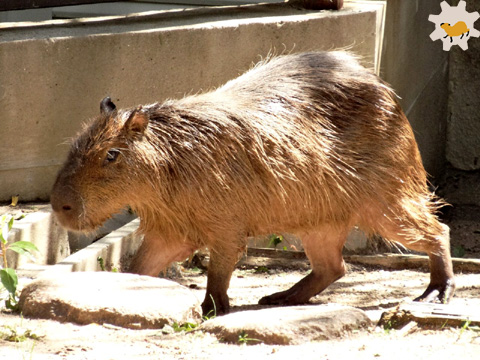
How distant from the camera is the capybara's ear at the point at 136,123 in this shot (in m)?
4.25

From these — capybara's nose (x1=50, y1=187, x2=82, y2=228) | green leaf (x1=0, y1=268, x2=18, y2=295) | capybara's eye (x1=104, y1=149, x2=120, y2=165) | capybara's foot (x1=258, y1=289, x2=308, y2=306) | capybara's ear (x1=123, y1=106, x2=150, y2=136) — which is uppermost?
capybara's ear (x1=123, y1=106, x2=150, y2=136)

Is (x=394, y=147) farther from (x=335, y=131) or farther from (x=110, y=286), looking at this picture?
(x=110, y=286)

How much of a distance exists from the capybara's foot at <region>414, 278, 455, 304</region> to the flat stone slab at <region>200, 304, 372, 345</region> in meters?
1.12

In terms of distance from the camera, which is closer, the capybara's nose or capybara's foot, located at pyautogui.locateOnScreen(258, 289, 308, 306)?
the capybara's nose

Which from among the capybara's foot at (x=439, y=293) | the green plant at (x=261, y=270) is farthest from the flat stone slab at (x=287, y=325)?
the green plant at (x=261, y=270)

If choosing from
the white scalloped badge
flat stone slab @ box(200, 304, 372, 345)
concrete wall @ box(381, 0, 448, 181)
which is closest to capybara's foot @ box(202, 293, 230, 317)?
flat stone slab @ box(200, 304, 372, 345)

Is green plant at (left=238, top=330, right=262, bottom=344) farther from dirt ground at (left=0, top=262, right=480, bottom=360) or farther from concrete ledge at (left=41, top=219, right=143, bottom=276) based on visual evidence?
concrete ledge at (left=41, top=219, right=143, bottom=276)

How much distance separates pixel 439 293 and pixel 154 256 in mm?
1651

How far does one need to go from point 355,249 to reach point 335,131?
5.63 ft

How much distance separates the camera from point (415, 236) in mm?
4891

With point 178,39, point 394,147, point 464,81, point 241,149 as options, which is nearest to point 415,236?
point 394,147

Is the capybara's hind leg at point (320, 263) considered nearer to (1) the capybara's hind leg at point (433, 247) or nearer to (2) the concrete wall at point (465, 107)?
(1) the capybara's hind leg at point (433, 247)

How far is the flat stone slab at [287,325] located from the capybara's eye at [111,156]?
102cm

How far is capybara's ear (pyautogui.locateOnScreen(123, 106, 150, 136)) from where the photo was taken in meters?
4.25
